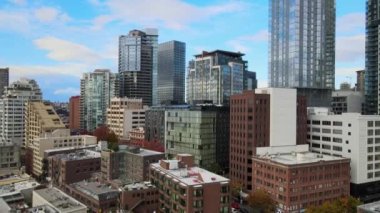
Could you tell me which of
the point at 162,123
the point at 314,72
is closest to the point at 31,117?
the point at 162,123

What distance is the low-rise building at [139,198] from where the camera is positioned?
73.3 m

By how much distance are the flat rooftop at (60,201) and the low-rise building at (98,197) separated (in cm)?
532

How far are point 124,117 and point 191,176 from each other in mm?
105533

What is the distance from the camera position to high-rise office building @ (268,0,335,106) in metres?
150

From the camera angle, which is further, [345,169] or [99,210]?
[345,169]

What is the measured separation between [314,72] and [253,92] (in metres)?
64.6

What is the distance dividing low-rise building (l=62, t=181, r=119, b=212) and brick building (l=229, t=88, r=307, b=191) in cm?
3784

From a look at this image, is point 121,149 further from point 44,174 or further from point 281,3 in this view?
point 281,3

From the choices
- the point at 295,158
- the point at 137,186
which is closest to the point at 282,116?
the point at 295,158

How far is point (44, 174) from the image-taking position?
112 metres

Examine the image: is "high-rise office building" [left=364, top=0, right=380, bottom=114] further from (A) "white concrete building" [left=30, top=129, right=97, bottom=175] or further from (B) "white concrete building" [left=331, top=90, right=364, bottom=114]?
(A) "white concrete building" [left=30, top=129, right=97, bottom=175]

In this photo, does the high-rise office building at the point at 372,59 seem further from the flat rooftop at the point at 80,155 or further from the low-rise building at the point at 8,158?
the low-rise building at the point at 8,158

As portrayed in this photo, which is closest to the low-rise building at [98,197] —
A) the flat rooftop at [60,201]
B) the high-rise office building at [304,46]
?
the flat rooftop at [60,201]

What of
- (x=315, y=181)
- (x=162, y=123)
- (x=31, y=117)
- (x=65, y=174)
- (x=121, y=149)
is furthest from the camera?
(x=162, y=123)
